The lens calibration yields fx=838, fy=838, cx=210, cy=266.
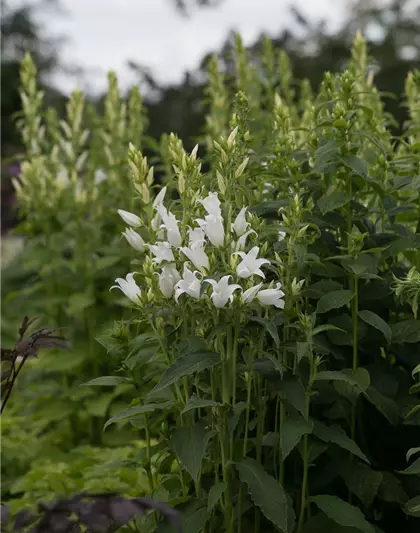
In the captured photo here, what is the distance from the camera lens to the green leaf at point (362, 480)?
248 centimetres

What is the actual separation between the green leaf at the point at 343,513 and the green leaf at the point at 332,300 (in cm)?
53

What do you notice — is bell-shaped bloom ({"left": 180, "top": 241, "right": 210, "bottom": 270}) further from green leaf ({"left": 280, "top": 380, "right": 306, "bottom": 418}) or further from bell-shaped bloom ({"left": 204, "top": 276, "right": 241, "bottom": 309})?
green leaf ({"left": 280, "top": 380, "right": 306, "bottom": 418})

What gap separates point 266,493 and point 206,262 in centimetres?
62

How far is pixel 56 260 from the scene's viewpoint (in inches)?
181

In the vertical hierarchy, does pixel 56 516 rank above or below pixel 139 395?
below

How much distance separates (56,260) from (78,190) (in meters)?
0.40

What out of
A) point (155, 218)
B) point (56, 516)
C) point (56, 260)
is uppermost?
point (56, 260)

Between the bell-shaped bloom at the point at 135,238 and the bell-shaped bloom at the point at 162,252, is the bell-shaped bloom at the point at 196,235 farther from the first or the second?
the bell-shaped bloom at the point at 135,238

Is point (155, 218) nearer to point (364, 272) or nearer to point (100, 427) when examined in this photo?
point (364, 272)

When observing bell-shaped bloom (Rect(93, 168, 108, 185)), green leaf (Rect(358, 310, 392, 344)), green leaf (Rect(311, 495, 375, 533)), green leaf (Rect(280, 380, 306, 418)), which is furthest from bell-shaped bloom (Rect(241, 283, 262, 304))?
bell-shaped bloom (Rect(93, 168, 108, 185))

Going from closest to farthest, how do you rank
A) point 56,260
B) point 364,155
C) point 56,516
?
point 56,516, point 364,155, point 56,260

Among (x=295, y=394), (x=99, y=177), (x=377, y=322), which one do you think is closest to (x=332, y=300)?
(x=377, y=322)

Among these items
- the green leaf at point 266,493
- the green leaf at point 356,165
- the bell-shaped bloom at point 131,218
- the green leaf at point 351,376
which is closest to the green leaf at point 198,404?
the green leaf at point 266,493

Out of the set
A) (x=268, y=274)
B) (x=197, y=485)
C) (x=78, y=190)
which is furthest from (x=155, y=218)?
(x=78, y=190)
